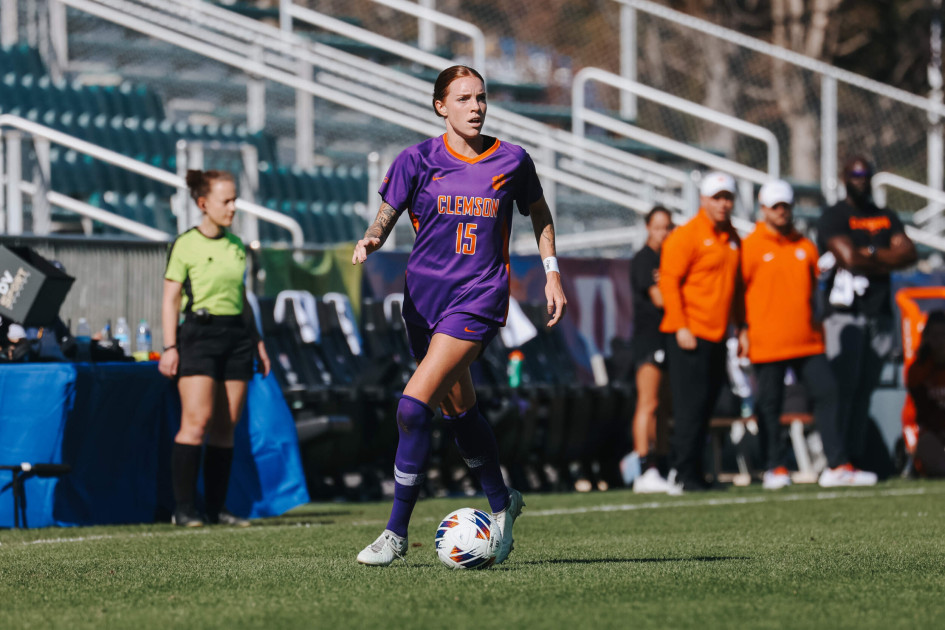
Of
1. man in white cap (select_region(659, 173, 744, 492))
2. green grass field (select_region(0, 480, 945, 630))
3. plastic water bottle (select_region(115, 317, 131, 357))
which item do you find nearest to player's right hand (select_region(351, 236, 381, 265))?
green grass field (select_region(0, 480, 945, 630))

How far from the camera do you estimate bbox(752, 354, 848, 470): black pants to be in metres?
11.1

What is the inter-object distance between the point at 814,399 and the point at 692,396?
41.3 inches

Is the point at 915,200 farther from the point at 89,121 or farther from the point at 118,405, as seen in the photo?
the point at 118,405

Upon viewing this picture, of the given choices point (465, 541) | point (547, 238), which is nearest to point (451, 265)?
point (547, 238)

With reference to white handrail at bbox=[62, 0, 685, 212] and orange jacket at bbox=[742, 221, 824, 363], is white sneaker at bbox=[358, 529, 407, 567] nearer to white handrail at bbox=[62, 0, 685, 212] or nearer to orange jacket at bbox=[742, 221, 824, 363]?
orange jacket at bbox=[742, 221, 824, 363]

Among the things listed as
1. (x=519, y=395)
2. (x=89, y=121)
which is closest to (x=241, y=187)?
(x=89, y=121)

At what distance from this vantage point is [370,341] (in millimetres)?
12070

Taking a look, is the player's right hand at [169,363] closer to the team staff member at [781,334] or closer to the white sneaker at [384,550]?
the white sneaker at [384,550]

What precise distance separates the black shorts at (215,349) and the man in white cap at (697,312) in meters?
3.28

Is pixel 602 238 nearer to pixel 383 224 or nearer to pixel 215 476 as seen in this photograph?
pixel 215 476

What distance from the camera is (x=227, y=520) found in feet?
28.9

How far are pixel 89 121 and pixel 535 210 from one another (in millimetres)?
9813

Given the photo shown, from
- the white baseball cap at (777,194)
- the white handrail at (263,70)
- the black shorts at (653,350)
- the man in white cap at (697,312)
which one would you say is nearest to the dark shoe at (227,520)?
the man in white cap at (697,312)

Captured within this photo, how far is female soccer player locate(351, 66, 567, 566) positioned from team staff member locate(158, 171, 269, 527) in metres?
2.61
